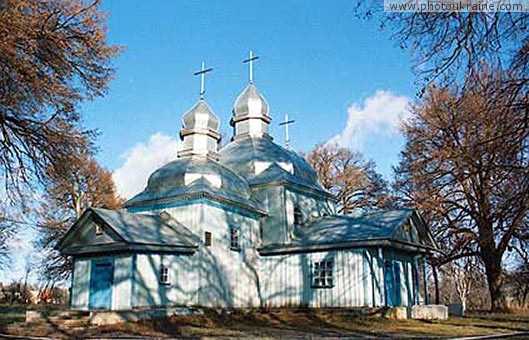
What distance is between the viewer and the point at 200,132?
76.7 ft

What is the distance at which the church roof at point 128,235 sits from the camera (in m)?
16.4

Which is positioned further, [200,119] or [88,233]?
[200,119]

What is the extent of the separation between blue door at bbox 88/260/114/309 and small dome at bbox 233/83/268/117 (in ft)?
41.7

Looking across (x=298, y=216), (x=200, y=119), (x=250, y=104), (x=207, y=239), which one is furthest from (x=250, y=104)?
(x=207, y=239)

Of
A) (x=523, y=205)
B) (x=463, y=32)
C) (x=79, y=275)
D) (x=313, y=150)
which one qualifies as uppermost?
(x=313, y=150)

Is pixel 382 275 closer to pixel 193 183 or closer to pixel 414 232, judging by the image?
pixel 414 232

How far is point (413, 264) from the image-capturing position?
2145 cm

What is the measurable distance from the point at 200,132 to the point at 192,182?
4.21 metres

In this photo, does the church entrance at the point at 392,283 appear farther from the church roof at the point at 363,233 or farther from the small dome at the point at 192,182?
the small dome at the point at 192,182

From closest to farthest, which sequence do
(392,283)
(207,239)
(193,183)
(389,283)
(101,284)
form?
1. (101,284)
2. (207,239)
3. (389,283)
4. (392,283)
5. (193,183)

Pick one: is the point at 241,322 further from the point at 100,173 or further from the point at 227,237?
the point at 100,173

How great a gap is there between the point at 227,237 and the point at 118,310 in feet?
17.8

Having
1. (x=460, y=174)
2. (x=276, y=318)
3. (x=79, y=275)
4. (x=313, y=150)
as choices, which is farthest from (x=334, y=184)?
(x=79, y=275)

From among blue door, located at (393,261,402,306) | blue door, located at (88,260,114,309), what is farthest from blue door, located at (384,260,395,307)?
blue door, located at (88,260,114,309)
